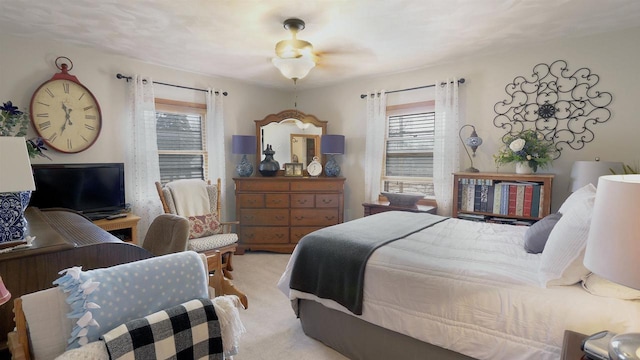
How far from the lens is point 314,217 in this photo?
4.18 meters

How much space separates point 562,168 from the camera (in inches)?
Answer: 120

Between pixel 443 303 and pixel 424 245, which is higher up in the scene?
pixel 424 245

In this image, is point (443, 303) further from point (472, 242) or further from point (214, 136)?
point (214, 136)

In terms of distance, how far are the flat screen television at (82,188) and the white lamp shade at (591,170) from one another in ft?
14.0

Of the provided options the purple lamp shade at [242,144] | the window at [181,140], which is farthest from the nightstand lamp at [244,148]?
the window at [181,140]

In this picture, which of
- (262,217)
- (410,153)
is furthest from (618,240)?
(262,217)

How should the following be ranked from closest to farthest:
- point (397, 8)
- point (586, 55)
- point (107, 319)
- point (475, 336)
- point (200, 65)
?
point (107, 319) → point (475, 336) → point (397, 8) → point (586, 55) → point (200, 65)

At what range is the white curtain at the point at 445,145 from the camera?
11.8 ft

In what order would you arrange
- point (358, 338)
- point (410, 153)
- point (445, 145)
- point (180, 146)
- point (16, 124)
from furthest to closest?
point (410, 153) < point (180, 146) < point (445, 145) < point (16, 124) < point (358, 338)

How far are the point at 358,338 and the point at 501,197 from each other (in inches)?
81.6

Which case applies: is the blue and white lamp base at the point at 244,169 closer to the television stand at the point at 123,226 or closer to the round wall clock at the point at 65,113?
the television stand at the point at 123,226

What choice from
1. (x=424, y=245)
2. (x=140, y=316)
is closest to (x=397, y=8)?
(x=424, y=245)

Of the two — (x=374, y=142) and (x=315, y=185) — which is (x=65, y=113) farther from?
(x=374, y=142)

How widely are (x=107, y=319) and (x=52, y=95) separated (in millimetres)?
3019
